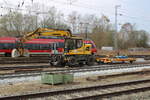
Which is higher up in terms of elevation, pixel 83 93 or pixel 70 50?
pixel 70 50

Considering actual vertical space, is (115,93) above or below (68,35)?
below

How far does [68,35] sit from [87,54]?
9.17ft

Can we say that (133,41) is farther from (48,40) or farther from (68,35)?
(68,35)

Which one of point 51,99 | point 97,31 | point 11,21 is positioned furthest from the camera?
point 97,31

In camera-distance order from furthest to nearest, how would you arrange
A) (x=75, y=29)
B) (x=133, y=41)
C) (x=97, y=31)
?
(x=133, y=41), (x=97, y=31), (x=75, y=29)

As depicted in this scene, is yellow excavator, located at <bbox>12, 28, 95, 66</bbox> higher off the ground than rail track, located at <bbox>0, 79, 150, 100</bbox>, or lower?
higher

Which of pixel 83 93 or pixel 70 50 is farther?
pixel 70 50

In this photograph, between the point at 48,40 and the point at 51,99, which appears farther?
the point at 48,40

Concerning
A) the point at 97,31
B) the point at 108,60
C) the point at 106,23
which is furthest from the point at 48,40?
the point at 106,23

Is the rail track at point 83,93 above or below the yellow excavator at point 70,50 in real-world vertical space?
→ below

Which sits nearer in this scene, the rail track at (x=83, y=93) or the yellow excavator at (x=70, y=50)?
the rail track at (x=83, y=93)

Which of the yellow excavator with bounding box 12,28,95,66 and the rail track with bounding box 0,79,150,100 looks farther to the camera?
the yellow excavator with bounding box 12,28,95,66

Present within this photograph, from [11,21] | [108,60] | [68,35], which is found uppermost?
[11,21]

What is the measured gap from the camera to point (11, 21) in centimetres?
5300
